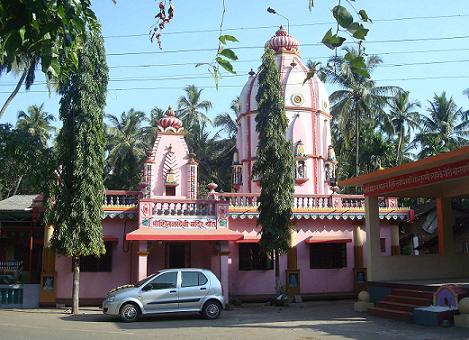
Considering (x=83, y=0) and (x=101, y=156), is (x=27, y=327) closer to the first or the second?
(x=101, y=156)

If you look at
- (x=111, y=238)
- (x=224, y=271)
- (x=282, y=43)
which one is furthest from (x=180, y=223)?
(x=282, y=43)

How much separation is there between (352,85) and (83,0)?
3089 cm

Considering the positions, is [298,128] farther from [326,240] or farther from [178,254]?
[178,254]

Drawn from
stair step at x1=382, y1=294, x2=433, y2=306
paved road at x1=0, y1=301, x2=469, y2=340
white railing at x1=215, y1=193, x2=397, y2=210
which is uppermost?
white railing at x1=215, y1=193, x2=397, y2=210

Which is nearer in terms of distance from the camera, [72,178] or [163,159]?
[72,178]

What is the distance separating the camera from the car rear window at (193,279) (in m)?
14.4

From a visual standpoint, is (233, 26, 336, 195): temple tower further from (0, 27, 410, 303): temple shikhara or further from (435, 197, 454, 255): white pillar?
(435, 197, 454, 255): white pillar

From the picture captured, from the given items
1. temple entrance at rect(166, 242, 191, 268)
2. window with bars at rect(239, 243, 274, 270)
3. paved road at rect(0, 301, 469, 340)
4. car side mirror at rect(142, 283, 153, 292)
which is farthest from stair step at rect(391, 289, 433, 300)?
temple entrance at rect(166, 242, 191, 268)

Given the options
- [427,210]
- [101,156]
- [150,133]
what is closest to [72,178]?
[101,156]

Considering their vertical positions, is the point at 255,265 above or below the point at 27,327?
above

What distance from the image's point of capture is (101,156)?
54.2ft

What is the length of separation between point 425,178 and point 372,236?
2.92 m

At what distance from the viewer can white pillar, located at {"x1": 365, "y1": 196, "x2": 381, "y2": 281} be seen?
16641 mm

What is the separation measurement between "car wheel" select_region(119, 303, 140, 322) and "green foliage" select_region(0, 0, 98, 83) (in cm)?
1070
